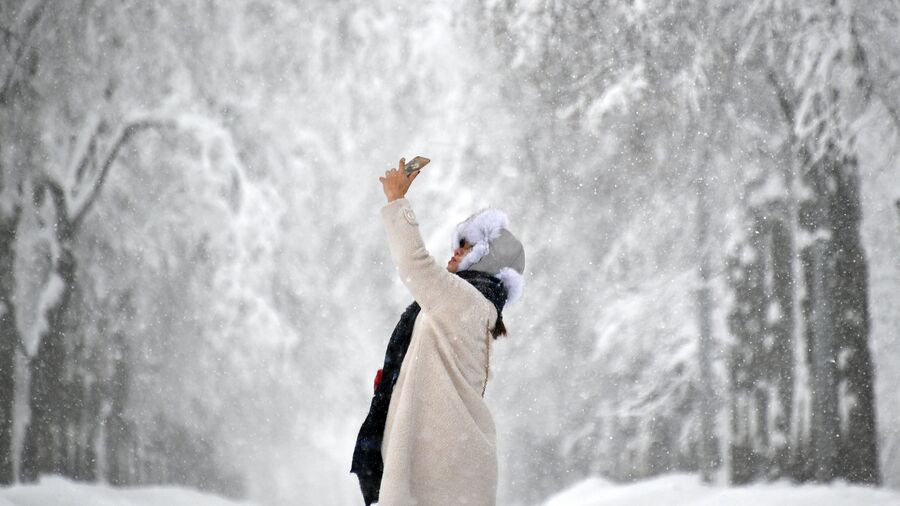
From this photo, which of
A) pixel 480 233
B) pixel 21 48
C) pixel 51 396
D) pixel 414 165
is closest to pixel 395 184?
pixel 414 165

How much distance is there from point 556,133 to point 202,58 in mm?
1920

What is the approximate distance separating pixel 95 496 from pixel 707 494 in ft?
9.94

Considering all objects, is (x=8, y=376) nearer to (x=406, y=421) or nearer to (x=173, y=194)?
(x=173, y=194)

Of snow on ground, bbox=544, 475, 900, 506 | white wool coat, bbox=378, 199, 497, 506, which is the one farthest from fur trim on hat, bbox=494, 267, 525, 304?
snow on ground, bbox=544, 475, 900, 506

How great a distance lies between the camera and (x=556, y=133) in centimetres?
478

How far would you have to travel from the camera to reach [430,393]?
178 cm

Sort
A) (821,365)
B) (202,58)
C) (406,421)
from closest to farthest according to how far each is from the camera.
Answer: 1. (406,421)
2. (821,365)
3. (202,58)

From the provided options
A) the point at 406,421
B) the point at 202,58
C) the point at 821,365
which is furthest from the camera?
the point at 202,58

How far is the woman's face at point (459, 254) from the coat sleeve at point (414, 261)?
183mm

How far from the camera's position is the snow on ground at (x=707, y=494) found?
14.4ft

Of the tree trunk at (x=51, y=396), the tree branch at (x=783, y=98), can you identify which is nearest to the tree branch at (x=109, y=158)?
the tree trunk at (x=51, y=396)

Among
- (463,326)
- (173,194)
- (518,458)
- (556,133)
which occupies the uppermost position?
(556,133)

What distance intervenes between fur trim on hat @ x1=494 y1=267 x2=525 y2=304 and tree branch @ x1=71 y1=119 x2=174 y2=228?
11.0 feet

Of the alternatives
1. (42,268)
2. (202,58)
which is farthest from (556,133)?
(42,268)
